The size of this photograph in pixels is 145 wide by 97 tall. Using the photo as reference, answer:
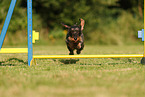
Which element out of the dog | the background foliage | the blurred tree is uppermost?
the blurred tree

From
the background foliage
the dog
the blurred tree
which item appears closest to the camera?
the dog

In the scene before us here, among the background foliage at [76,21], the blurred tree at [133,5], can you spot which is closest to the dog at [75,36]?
the background foliage at [76,21]

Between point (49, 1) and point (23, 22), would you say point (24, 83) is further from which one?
point (49, 1)

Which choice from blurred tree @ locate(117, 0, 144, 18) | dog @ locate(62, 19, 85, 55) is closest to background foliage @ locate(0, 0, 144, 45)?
blurred tree @ locate(117, 0, 144, 18)

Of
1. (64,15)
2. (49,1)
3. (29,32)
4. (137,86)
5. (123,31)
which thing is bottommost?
(137,86)

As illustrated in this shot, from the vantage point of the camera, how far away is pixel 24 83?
91.4 inches

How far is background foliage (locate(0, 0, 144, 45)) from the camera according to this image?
14172 millimetres

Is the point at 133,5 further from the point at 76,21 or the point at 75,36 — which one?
the point at 75,36

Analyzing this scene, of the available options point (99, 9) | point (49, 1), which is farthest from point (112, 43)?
point (49, 1)

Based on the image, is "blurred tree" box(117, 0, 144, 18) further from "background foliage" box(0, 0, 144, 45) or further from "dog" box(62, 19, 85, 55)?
"dog" box(62, 19, 85, 55)

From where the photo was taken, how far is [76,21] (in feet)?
47.5

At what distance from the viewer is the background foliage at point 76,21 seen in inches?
558

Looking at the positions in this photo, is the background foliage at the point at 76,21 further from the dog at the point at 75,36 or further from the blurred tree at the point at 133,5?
the dog at the point at 75,36

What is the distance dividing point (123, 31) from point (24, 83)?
13500 mm
